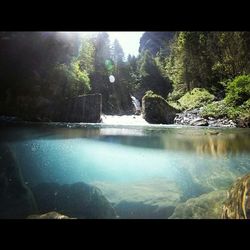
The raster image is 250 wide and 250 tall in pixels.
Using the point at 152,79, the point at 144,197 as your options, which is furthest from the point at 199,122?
the point at 152,79

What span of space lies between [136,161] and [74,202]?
12.1ft

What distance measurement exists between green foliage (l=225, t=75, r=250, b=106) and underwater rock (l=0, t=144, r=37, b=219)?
1451 cm

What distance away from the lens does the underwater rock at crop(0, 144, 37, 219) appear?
15.3ft

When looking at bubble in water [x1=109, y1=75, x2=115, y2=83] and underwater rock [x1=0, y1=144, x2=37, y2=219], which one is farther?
bubble in water [x1=109, y1=75, x2=115, y2=83]

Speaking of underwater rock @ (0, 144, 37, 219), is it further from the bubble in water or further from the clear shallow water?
the bubble in water

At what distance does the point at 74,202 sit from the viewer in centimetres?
519

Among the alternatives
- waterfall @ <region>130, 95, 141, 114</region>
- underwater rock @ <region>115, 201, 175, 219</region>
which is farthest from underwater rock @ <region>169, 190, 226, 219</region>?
waterfall @ <region>130, 95, 141, 114</region>

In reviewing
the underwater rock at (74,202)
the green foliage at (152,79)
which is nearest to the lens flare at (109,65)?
the green foliage at (152,79)

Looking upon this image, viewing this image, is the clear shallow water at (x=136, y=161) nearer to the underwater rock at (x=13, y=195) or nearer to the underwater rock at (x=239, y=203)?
the underwater rock at (x=13, y=195)

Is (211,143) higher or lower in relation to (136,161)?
higher

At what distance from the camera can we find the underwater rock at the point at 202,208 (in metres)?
4.32

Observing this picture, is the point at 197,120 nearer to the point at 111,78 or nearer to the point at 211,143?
the point at 211,143
